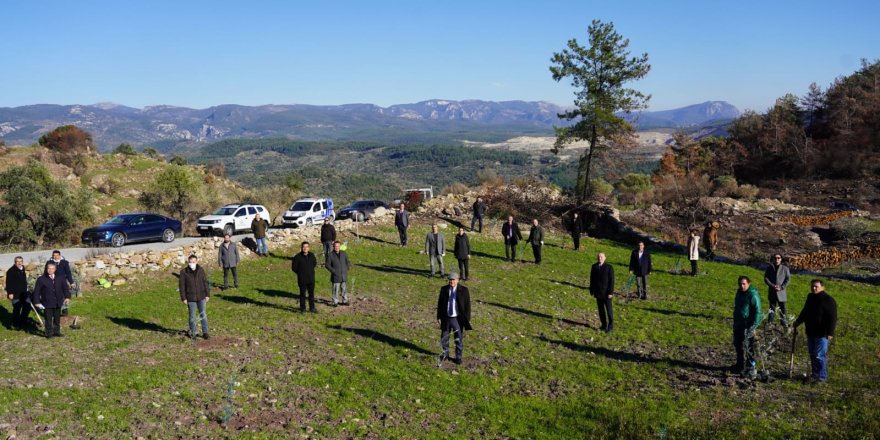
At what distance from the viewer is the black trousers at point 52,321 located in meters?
13.4

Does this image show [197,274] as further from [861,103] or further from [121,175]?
[861,103]

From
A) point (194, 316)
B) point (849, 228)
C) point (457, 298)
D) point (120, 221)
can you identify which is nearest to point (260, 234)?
point (120, 221)

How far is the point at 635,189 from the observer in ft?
184

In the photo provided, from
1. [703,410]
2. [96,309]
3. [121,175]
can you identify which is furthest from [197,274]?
[121,175]

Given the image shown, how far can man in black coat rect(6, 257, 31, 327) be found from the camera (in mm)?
13914

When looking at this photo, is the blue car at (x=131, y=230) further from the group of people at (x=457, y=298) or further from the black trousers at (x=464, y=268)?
the black trousers at (x=464, y=268)

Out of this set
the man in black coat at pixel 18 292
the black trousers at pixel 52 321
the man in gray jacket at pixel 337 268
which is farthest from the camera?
the man in gray jacket at pixel 337 268

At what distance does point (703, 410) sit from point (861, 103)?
63.4 m

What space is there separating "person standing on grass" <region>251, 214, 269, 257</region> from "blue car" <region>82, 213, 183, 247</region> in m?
6.72

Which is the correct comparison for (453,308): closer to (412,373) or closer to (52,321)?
(412,373)

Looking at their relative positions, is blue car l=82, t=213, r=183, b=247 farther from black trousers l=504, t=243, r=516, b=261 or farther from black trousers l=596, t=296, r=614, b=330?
black trousers l=596, t=296, r=614, b=330

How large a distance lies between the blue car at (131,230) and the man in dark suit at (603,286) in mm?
21294

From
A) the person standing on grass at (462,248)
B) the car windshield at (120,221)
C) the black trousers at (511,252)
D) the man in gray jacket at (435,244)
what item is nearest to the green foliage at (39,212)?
the car windshield at (120,221)

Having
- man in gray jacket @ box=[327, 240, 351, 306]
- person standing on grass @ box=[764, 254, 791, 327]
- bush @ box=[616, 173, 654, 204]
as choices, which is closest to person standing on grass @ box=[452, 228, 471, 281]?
man in gray jacket @ box=[327, 240, 351, 306]
